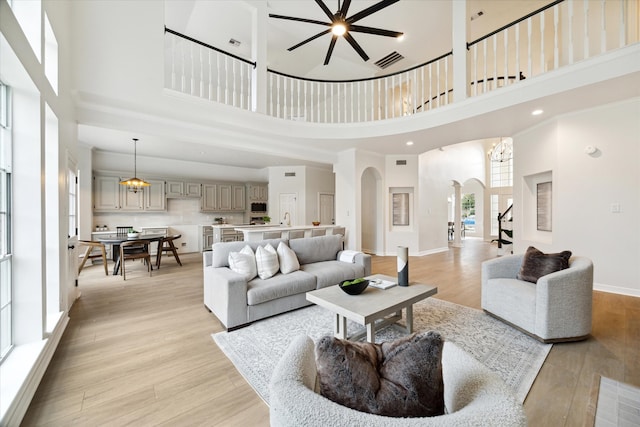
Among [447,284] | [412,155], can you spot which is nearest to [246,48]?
[412,155]

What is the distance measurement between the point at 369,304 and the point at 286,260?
4.72ft

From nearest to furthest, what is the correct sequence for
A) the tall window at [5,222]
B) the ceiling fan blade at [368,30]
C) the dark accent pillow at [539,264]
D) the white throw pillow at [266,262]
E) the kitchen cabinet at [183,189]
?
1. the tall window at [5,222]
2. the dark accent pillow at [539,264]
3. the white throw pillow at [266,262]
4. the ceiling fan blade at [368,30]
5. the kitchen cabinet at [183,189]

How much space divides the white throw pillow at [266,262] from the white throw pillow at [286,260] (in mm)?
81

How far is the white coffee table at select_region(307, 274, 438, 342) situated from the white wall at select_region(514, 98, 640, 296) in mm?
3279

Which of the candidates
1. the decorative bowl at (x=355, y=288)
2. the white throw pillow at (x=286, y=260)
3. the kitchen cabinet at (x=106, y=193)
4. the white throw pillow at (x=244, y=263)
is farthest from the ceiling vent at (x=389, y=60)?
the kitchen cabinet at (x=106, y=193)

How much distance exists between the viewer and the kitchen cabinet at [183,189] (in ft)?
24.5

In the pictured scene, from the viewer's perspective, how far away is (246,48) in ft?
19.6

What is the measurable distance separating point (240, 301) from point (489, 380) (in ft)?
7.64

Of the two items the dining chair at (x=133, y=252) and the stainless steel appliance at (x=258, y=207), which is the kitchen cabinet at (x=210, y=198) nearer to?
the stainless steel appliance at (x=258, y=207)

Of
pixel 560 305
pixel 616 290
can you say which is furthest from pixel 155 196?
pixel 616 290

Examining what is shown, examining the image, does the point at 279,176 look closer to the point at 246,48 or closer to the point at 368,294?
the point at 246,48

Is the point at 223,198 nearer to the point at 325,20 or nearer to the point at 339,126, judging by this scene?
the point at 339,126

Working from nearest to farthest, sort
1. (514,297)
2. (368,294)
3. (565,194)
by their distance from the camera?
(368,294)
(514,297)
(565,194)

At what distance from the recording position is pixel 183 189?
301 inches
